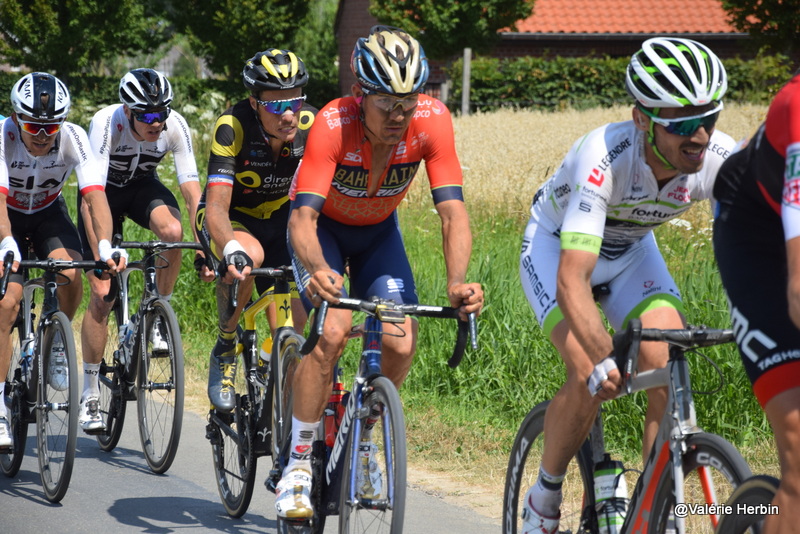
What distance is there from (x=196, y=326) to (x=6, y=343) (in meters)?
3.80

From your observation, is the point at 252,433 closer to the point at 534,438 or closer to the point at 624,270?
the point at 534,438

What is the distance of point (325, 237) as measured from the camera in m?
4.61

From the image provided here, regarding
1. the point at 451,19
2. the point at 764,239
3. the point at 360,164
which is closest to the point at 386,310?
the point at 360,164

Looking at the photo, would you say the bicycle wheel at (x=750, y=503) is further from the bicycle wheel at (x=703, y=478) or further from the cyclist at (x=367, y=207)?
the cyclist at (x=367, y=207)

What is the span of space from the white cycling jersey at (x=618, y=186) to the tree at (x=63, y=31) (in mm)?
29887

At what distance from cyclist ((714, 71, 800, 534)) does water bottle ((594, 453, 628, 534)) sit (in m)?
0.96

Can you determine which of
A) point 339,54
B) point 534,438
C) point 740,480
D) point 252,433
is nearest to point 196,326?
point 252,433

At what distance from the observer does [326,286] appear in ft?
12.5

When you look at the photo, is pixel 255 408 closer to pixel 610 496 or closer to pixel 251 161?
pixel 251 161

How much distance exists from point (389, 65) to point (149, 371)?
3090 millimetres

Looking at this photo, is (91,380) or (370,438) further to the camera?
(91,380)

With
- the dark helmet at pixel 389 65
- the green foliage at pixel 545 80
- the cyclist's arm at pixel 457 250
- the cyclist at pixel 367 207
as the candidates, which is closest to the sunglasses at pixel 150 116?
the cyclist at pixel 367 207

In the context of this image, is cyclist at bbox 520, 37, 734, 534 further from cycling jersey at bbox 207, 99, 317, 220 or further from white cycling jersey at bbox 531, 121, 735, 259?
cycling jersey at bbox 207, 99, 317, 220

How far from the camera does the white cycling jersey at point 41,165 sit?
6.37 meters
